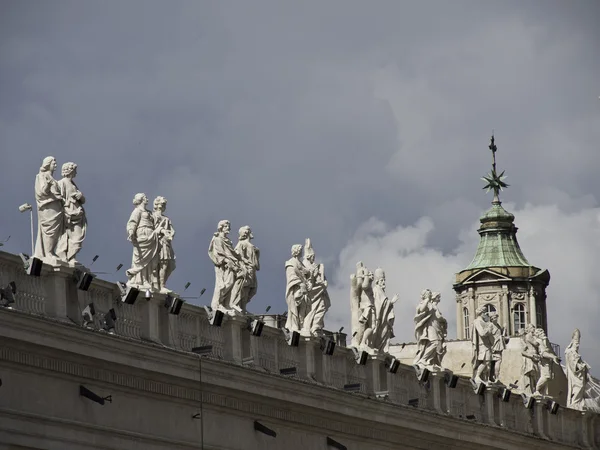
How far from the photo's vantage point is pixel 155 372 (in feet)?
138

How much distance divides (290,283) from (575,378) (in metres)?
20.2

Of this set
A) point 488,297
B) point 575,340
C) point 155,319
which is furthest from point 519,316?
point 155,319

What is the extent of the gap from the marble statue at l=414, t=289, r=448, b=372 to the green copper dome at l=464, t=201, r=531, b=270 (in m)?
35.2

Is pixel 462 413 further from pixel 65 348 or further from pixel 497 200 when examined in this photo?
pixel 497 200

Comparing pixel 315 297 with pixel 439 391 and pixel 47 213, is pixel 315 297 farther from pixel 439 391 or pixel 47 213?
pixel 47 213

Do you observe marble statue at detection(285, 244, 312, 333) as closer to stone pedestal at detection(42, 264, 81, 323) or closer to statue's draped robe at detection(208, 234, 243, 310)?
statue's draped robe at detection(208, 234, 243, 310)

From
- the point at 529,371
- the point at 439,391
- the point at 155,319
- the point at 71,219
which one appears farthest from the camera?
the point at 529,371

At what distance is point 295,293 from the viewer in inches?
1916

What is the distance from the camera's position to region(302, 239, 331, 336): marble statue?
48.9 m

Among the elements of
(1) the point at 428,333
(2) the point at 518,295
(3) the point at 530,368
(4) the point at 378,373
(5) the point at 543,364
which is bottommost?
(4) the point at 378,373

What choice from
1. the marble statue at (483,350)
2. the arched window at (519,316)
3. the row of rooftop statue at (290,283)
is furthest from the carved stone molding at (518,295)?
the marble statue at (483,350)

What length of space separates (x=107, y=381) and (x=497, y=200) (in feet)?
175

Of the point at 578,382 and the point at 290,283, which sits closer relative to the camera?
the point at 290,283

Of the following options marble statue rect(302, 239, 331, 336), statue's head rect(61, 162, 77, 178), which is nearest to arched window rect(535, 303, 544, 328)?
marble statue rect(302, 239, 331, 336)
